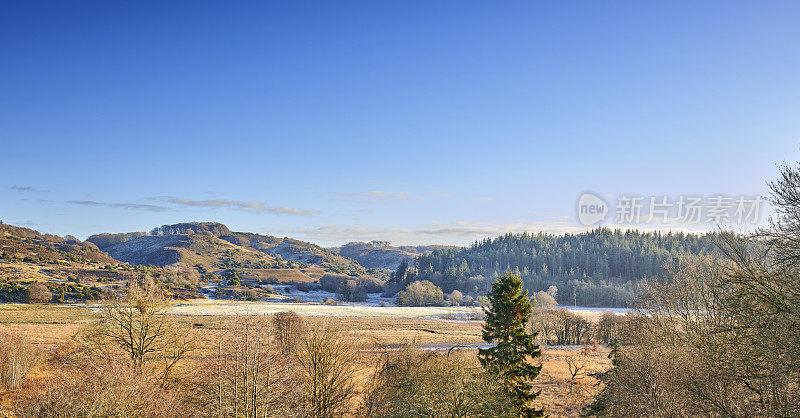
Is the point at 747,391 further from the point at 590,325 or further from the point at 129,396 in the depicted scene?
the point at 590,325

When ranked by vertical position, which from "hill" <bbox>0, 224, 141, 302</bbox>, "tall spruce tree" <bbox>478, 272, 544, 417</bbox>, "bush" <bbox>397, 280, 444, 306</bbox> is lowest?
"bush" <bbox>397, 280, 444, 306</bbox>

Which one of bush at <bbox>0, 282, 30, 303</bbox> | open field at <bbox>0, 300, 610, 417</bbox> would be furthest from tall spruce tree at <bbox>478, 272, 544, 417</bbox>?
bush at <bbox>0, 282, 30, 303</bbox>

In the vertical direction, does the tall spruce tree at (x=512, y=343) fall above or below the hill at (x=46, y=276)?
above

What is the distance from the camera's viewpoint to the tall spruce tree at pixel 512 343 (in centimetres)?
2323

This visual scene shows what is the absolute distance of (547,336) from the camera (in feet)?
238

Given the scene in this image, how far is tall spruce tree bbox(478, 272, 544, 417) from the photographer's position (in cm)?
2323

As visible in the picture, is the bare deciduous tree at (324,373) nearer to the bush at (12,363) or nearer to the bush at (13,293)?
the bush at (12,363)

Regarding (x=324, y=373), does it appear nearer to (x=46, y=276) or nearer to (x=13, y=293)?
(x=13, y=293)

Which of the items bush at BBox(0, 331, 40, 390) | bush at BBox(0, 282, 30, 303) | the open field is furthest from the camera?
bush at BBox(0, 282, 30, 303)

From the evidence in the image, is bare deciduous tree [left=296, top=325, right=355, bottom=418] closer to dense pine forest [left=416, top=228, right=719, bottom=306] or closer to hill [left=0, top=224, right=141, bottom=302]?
hill [left=0, top=224, right=141, bottom=302]

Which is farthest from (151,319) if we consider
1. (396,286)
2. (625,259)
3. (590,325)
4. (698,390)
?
(625,259)

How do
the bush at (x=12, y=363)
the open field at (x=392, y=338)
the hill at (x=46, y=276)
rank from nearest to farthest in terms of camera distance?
the bush at (x=12, y=363)
the open field at (x=392, y=338)
the hill at (x=46, y=276)

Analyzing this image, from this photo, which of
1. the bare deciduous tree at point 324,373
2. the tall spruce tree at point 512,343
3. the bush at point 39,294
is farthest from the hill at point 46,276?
the tall spruce tree at point 512,343

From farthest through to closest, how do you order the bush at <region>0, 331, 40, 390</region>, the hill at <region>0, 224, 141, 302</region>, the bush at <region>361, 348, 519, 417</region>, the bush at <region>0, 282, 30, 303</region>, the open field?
1. the hill at <region>0, 224, 141, 302</region>
2. the bush at <region>0, 282, 30, 303</region>
3. the open field
4. the bush at <region>0, 331, 40, 390</region>
5. the bush at <region>361, 348, 519, 417</region>
